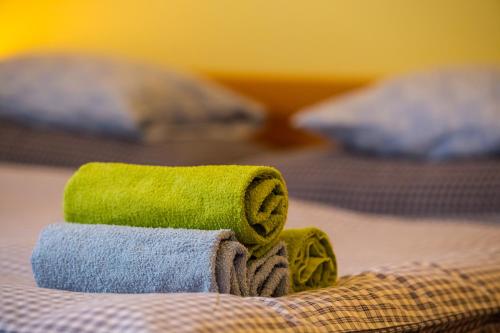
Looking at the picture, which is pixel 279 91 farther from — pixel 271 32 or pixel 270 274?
pixel 270 274

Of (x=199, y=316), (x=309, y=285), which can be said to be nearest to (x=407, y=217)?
(x=309, y=285)

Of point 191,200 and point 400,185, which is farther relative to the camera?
point 400,185

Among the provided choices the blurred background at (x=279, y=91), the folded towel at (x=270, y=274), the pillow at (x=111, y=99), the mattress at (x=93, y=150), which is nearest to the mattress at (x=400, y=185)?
→ the blurred background at (x=279, y=91)

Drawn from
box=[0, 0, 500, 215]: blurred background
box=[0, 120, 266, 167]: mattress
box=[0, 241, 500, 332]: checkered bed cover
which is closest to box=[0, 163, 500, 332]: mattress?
box=[0, 241, 500, 332]: checkered bed cover

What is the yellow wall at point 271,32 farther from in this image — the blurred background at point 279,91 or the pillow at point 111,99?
the pillow at point 111,99

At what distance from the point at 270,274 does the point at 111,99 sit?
129 cm

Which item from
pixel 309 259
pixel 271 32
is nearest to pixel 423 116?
pixel 271 32

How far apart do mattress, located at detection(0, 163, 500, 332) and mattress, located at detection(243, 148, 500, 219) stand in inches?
2.1

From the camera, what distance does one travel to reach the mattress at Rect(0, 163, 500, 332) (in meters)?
0.66

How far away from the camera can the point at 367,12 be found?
7.84 feet

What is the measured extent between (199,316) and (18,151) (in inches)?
55.3

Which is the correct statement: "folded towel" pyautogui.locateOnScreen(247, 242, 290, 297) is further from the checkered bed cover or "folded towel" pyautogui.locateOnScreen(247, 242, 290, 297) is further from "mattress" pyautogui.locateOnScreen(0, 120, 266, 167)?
"mattress" pyautogui.locateOnScreen(0, 120, 266, 167)

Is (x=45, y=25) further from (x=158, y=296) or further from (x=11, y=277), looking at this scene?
(x=158, y=296)

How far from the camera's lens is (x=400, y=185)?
1.59m
